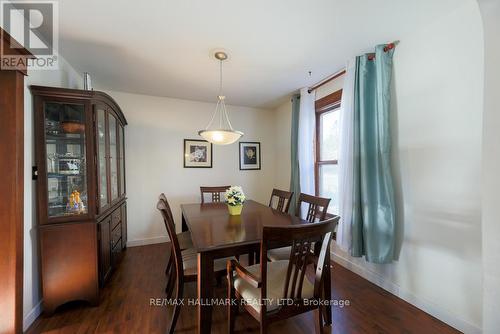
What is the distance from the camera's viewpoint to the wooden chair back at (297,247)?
112 cm

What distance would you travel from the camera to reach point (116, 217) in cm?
260

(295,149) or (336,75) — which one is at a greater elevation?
(336,75)

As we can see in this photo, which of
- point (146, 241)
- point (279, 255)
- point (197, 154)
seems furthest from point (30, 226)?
point (197, 154)

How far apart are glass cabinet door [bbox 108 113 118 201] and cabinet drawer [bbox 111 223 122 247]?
14.9 inches

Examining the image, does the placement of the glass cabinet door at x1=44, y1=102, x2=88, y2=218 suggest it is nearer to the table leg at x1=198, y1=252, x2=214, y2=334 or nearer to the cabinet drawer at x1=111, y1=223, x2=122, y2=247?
the cabinet drawer at x1=111, y1=223, x2=122, y2=247

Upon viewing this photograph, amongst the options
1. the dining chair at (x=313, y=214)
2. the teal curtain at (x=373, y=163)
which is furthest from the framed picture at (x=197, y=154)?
the teal curtain at (x=373, y=163)

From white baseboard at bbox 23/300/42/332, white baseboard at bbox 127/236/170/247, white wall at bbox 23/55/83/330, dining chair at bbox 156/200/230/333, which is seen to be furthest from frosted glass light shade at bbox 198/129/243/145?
white baseboard at bbox 127/236/170/247

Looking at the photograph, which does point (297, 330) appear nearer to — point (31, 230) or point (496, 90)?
point (496, 90)

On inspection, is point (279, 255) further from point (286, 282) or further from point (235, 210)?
point (286, 282)

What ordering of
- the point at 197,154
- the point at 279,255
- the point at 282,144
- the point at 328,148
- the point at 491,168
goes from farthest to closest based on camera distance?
the point at 282,144 → the point at 197,154 → the point at 328,148 → the point at 279,255 → the point at 491,168

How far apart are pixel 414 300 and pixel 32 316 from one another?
3.25 meters

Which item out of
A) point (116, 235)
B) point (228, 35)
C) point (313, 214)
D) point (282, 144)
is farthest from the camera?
point (282, 144)

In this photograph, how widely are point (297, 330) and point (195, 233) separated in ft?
3.56

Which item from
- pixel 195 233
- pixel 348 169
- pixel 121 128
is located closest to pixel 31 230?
pixel 195 233
